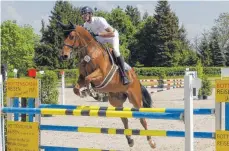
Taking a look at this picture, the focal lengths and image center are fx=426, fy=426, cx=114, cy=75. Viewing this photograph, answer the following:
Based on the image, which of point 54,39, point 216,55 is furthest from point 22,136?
point 216,55

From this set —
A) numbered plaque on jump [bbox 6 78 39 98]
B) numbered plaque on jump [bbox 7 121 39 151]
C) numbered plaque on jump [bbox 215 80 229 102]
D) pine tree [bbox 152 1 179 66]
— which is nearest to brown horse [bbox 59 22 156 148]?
numbered plaque on jump [bbox 6 78 39 98]

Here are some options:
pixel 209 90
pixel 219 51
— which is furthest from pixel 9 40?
pixel 209 90

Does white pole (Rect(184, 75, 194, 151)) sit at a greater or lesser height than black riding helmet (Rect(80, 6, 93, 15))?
lesser

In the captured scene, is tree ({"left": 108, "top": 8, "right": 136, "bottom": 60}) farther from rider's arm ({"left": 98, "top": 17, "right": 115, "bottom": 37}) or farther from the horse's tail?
rider's arm ({"left": 98, "top": 17, "right": 115, "bottom": 37})

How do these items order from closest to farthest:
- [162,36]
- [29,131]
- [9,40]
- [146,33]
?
[29,131] → [9,40] → [162,36] → [146,33]

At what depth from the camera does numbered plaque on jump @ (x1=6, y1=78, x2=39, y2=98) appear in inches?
195

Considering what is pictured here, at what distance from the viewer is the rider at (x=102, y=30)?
5.97 m

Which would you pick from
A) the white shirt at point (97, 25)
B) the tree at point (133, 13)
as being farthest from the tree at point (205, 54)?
the white shirt at point (97, 25)

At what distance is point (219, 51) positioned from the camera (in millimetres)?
49375

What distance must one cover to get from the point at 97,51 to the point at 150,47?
155 feet

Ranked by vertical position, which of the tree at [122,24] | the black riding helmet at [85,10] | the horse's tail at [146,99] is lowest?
the horse's tail at [146,99]

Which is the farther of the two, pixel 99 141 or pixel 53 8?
pixel 53 8

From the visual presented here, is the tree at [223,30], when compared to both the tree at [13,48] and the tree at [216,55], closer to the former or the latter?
the tree at [216,55]

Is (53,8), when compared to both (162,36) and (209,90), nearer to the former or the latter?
(162,36)
